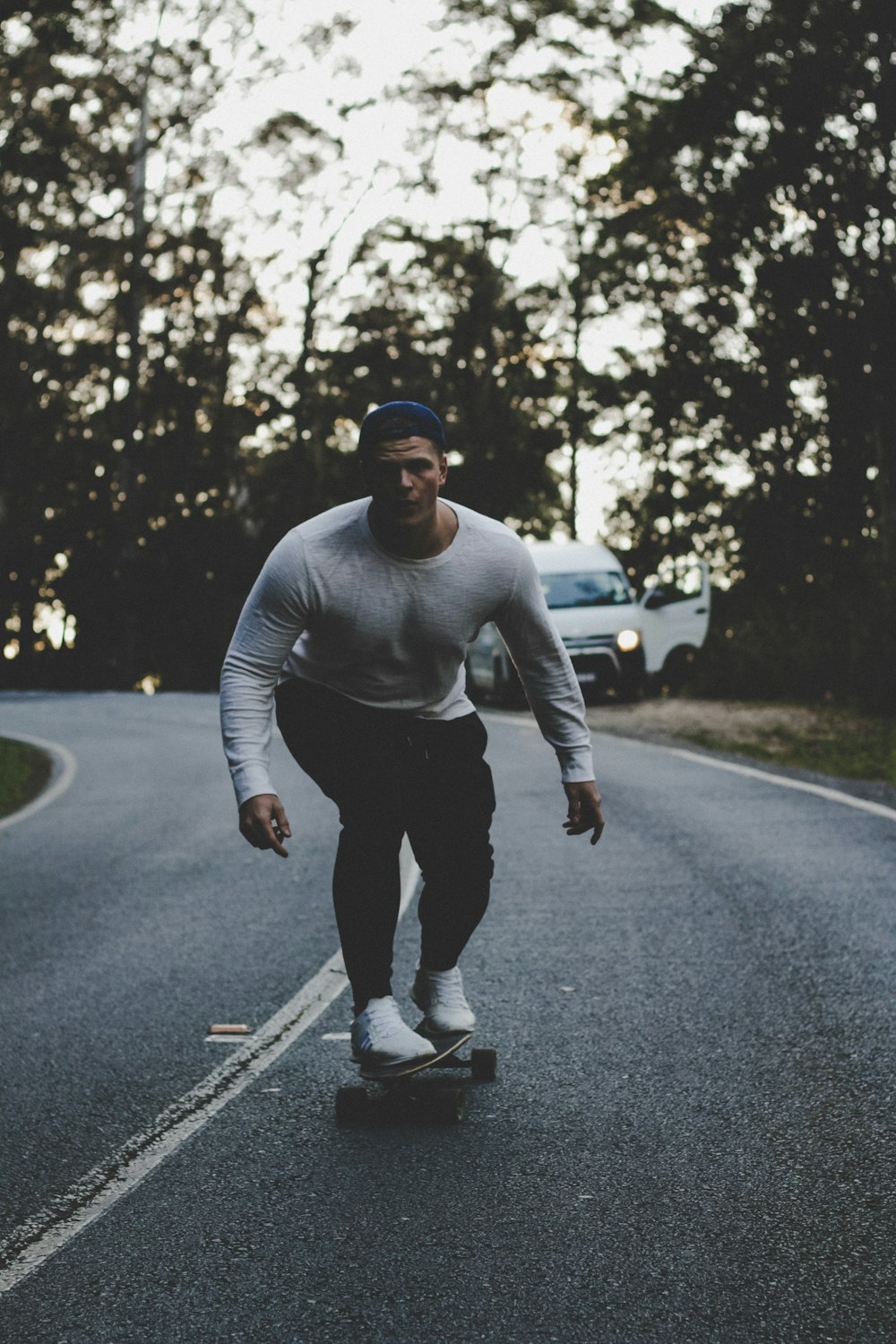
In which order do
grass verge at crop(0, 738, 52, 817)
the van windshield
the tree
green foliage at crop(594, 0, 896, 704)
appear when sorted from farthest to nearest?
1. the tree
2. green foliage at crop(594, 0, 896, 704)
3. the van windshield
4. grass verge at crop(0, 738, 52, 817)

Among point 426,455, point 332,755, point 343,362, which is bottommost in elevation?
point 332,755

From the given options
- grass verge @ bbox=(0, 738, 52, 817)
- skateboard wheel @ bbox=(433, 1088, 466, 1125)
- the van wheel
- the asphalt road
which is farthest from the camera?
the van wheel

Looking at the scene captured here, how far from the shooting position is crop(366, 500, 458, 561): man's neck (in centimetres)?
419

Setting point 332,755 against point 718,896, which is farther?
point 718,896

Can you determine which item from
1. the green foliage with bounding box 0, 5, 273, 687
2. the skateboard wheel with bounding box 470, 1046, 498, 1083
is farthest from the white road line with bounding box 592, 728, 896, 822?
the green foliage with bounding box 0, 5, 273, 687

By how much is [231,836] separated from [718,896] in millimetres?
4490

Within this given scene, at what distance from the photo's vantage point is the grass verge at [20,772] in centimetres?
1506

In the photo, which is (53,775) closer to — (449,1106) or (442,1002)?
(442,1002)

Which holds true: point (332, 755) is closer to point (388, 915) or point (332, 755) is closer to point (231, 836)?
point (388, 915)

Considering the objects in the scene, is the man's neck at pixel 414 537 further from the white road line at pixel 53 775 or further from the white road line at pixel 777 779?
the white road line at pixel 53 775

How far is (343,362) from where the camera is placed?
4116 centimetres

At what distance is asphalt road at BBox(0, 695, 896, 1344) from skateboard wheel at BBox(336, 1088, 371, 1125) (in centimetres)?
7

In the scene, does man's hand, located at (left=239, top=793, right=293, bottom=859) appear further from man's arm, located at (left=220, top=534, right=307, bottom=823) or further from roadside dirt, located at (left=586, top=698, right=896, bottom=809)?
roadside dirt, located at (left=586, top=698, right=896, bottom=809)

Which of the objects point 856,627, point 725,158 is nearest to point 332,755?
point 856,627
